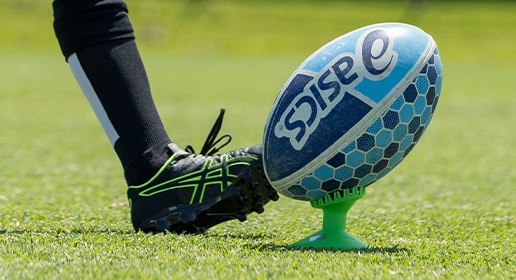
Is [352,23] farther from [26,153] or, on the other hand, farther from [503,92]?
[26,153]

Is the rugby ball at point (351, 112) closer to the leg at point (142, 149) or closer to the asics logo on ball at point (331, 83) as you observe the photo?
the asics logo on ball at point (331, 83)

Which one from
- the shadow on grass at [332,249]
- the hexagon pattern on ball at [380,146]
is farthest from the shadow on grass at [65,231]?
the hexagon pattern on ball at [380,146]

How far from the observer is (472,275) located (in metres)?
1.83

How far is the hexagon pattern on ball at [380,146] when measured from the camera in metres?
2.07

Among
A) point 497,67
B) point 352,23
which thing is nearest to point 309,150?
point 497,67

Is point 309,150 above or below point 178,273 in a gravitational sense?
above

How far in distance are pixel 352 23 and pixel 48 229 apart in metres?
22.8

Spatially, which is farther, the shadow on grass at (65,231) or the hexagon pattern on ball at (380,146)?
the shadow on grass at (65,231)

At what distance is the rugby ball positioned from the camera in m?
2.07

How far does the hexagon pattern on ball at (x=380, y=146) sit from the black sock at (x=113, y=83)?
0.47m

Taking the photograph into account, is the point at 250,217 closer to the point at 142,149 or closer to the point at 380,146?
the point at 142,149

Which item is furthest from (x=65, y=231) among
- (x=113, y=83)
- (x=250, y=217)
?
(x=250, y=217)

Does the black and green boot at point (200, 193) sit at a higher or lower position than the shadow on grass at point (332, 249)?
higher

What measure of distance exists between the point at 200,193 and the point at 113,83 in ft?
1.28
